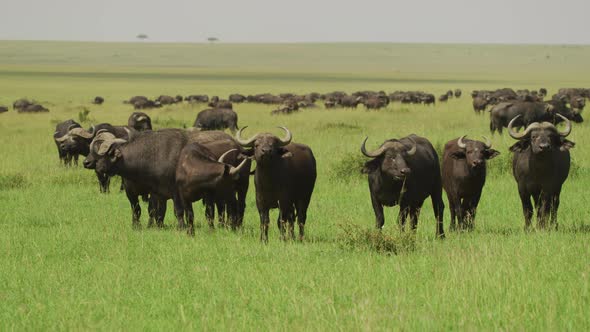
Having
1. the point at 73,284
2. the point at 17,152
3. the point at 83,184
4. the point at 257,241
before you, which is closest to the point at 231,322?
the point at 73,284

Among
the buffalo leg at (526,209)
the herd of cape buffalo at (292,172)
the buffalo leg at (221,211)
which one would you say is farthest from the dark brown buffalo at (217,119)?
the buffalo leg at (526,209)

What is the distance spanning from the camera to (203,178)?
11375mm

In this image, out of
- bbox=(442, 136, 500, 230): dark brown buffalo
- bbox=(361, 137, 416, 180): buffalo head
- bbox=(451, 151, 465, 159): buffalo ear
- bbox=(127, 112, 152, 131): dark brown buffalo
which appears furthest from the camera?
bbox=(127, 112, 152, 131): dark brown buffalo

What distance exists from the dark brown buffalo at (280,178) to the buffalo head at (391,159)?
1052 millimetres

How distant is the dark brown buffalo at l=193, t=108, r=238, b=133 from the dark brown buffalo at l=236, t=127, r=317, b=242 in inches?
851

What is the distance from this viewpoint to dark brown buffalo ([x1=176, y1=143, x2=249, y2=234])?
1136cm

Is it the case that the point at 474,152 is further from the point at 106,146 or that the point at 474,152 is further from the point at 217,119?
the point at 217,119

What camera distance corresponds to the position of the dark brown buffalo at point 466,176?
11523mm

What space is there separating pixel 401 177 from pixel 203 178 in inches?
114

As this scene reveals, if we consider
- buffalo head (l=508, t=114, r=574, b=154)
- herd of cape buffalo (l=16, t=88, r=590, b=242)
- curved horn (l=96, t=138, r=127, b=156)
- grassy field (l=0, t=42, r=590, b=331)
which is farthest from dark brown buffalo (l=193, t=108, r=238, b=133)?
buffalo head (l=508, t=114, r=574, b=154)

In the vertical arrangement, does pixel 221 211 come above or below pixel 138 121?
below

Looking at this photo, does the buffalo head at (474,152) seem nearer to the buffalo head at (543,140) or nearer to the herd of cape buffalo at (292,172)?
the herd of cape buffalo at (292,172)

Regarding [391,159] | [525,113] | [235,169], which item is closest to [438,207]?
[391,159]

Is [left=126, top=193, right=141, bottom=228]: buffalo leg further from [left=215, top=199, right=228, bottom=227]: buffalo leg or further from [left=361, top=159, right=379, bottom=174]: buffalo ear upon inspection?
[left=361, top=159, right=379, bottom=174]: buffalo ear
